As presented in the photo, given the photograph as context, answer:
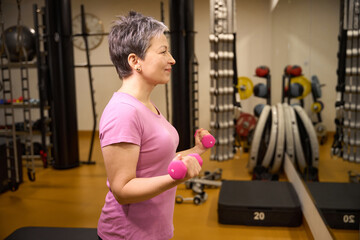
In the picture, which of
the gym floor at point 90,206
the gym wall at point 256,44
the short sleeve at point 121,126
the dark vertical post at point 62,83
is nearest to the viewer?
the short sleeve at point 121,126

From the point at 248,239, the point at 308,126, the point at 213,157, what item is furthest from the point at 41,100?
the point at 308,126

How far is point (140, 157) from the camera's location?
0.96 m

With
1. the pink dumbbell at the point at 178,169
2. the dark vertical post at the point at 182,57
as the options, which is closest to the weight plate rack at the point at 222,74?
the dark vertical post at the point at 182,57

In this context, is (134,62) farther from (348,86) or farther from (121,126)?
(348,86)

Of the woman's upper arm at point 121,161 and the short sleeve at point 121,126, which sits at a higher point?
the short sleeve at point 121,126

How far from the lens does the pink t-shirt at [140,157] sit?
0.91 meters

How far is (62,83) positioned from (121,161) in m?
3.93

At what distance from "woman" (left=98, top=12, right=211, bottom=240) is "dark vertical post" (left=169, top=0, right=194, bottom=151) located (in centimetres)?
271

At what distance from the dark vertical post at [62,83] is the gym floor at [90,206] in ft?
1.04

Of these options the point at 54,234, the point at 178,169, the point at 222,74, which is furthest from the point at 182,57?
the point at 178,169

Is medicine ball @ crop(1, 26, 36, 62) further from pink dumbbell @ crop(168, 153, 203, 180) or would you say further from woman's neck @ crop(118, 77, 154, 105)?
pink dumbbell @ crop(168, 153, 203, 180)

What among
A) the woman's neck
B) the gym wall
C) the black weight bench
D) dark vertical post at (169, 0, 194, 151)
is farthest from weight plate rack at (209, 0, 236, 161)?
the woman's neck

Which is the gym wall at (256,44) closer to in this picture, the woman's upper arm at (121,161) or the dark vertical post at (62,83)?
the dark vertical post at (62,83)

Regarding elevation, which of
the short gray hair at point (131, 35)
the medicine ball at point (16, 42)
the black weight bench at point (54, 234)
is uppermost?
the medicine ball at point (16, 42)
